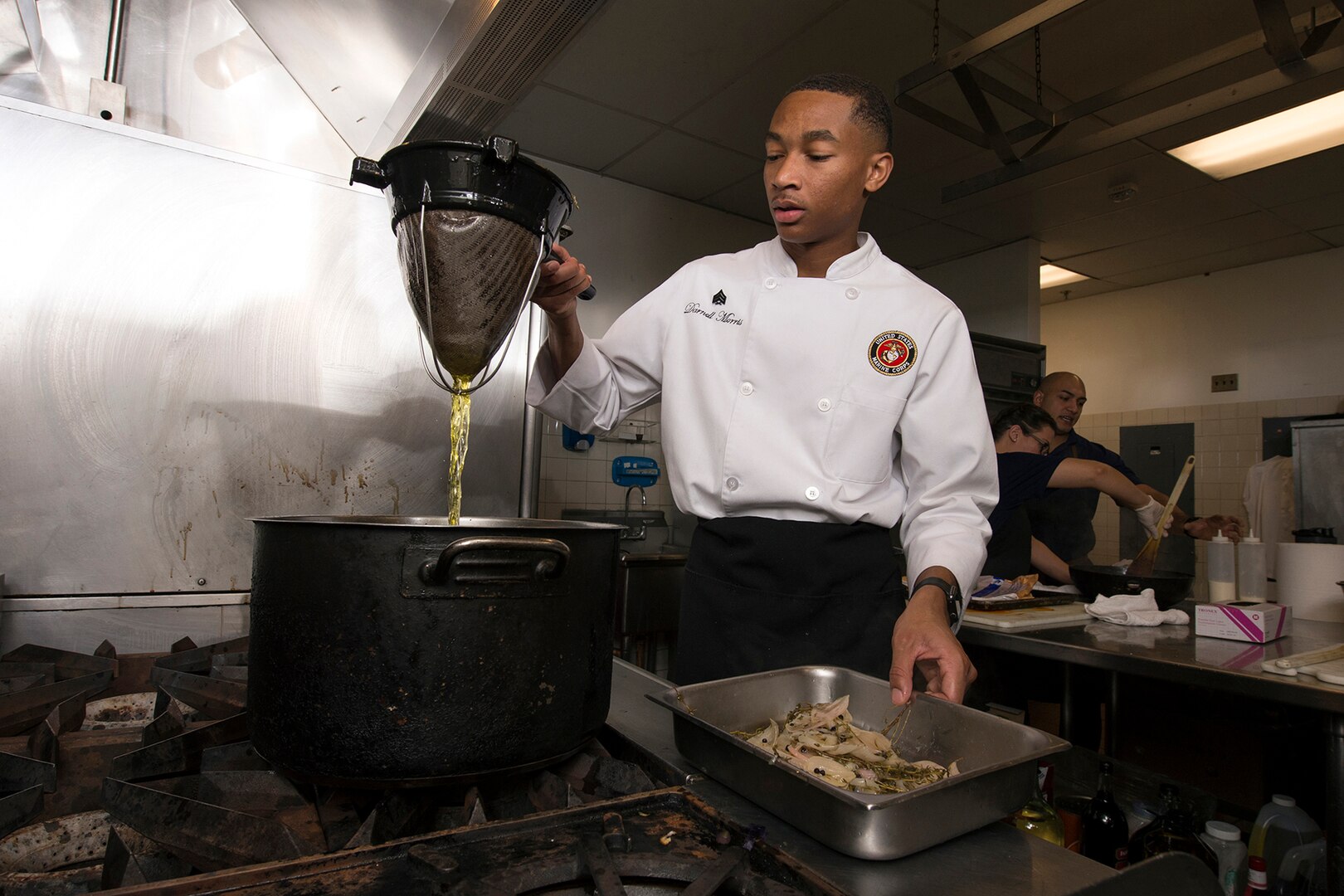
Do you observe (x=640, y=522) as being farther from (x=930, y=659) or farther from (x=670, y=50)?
(x=930, y=659)

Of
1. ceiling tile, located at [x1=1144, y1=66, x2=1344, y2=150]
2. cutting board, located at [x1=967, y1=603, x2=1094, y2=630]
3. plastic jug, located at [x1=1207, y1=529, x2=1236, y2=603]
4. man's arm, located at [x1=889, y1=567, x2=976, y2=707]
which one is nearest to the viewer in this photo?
man's arm, located at [x1=889, y1=567, x2=976, y2=707]

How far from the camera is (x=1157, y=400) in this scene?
5.70 metres

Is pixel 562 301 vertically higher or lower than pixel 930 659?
higher

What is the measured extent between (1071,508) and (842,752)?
3.10 metres

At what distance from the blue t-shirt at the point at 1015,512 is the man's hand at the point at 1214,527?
61 cm

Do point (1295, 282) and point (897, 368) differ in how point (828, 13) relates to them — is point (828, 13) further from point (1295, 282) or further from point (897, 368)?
point (1295, 282)

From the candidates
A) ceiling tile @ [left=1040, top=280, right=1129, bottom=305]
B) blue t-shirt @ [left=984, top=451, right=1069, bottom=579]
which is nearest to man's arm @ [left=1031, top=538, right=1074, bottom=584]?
blue t-shirt @ [left=984, top=451, right=1069, bottom=579]

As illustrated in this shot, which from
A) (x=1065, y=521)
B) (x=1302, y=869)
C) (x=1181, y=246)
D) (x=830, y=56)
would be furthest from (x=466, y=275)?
(x=1181, y=246)

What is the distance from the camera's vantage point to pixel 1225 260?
521 centimetres

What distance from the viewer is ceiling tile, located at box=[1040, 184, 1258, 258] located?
4254 mm

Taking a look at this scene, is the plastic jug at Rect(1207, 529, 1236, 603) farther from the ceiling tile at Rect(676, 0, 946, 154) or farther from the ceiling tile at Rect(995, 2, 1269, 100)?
the ceiling tile at Rect(676, 0, 946, 154)

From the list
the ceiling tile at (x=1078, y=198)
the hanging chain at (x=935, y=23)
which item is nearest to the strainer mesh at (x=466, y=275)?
the hanging chain at (x=935, y=23)

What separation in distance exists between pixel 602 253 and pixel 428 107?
2.86m

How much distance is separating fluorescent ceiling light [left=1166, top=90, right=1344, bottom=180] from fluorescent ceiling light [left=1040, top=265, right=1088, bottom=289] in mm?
1588
